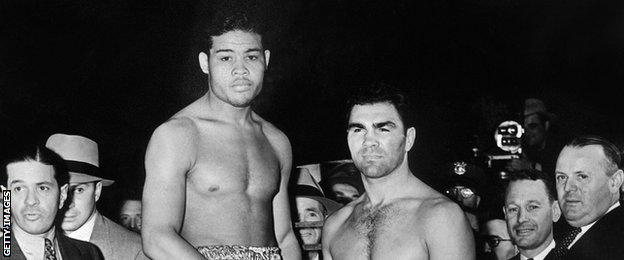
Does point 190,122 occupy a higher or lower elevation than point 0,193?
higher

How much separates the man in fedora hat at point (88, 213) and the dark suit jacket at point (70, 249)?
278 millimetres

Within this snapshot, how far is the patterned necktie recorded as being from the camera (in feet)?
12.4

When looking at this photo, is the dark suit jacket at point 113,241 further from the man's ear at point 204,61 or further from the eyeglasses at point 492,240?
the eyeglasses at point 492,240

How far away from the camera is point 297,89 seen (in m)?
4.78

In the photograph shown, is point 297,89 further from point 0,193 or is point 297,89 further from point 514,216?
point 0,193

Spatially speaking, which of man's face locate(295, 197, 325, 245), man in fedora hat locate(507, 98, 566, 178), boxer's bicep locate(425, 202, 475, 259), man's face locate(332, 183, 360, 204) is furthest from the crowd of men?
man's face locate(332, 183, 360, 204)

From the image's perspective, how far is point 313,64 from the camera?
482 cm

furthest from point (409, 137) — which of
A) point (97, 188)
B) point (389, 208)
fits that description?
point (97, 188)

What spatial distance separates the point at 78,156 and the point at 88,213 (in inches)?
11.6

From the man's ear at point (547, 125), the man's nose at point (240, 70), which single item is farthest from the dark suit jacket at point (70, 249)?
the man's ear at point (547, 125)

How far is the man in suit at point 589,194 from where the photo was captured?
146 inches

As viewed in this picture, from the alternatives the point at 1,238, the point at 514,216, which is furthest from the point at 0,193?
the point at 514,216

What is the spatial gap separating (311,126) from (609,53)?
176cm

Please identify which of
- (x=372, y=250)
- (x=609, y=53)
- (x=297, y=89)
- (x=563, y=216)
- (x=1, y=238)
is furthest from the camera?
(x=297, y=89)
